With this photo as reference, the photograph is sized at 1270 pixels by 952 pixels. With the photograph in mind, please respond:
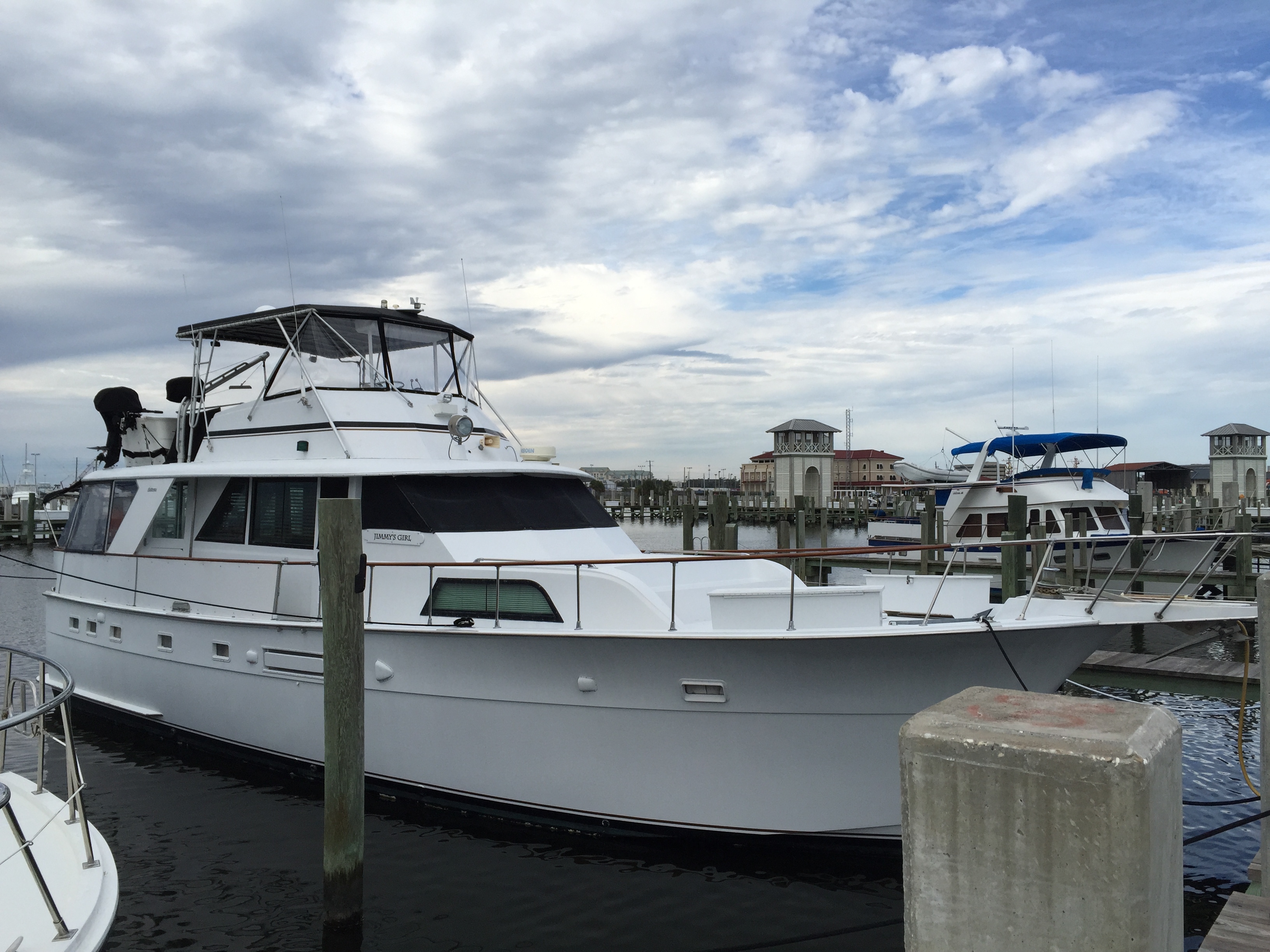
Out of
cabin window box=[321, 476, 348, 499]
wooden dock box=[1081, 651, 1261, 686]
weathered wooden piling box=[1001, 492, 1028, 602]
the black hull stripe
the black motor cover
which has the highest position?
the black motor cover

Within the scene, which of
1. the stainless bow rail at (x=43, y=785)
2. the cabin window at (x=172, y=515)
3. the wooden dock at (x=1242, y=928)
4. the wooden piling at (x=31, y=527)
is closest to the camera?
the stainless bow rail at (x=43, y=785)

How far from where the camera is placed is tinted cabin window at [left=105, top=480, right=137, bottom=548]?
33.6 ft

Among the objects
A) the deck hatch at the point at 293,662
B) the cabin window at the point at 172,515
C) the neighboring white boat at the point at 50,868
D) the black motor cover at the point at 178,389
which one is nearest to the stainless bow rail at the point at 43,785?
the neighboring white boat at the point at 50,868

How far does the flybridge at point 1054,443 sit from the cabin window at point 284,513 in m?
19.3

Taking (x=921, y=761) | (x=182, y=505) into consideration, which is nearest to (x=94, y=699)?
(x=182, y=505)

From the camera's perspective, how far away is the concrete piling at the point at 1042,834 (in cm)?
186

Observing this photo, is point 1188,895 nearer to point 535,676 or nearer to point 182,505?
point 535,676

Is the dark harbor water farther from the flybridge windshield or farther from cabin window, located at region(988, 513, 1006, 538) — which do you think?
cabin window, located at region(988, 513, 1006, 538)

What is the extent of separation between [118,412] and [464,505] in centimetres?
606

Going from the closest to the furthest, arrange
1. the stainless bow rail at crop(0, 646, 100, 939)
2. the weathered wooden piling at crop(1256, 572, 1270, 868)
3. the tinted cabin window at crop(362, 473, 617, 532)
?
the stainless bow rail at crop(0, 646, 100, 939), the weathered wooden piling at crop(1256, 572, 1270, 868), the tinted cabin window at crop(362, 473, 617, 532)

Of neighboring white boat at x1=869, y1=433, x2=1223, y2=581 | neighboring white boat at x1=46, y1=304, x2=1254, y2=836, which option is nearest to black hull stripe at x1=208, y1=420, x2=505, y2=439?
neighboring white boat at x1=46, y1=304, x2=1254, y2=836

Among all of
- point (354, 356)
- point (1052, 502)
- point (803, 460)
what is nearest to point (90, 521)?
point (354, 356)

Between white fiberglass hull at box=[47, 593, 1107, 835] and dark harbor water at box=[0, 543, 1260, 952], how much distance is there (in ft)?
1.21

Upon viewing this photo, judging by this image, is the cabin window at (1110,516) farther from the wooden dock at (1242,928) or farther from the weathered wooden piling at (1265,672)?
the wooden dock at (1242,928)
